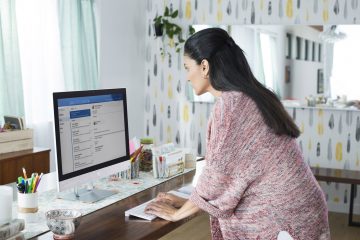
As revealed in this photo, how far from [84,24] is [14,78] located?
3.22ft

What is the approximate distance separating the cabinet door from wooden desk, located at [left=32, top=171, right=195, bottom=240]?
1539 mm

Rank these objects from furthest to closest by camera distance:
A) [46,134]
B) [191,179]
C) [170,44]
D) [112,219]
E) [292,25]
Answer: [170,44] < [292,25] < [46,134] < [191,179] < [112,219]

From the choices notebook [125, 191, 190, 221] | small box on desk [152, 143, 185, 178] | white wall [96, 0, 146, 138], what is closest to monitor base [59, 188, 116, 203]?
notebook [125, 191, 190, 221]

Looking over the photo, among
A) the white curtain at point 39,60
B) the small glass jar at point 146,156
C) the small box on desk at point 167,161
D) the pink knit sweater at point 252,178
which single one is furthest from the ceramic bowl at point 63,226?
the white curtain at point 39,60

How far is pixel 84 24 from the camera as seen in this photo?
4.65 m

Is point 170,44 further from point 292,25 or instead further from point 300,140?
point 300,140

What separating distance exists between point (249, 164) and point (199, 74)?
38 cm

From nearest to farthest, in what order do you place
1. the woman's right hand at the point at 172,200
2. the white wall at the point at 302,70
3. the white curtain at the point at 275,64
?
1. the woman's right hand at the point at 172,200
2. the white wall at the point at 302,70
3. the white curtain at the point at 275,64

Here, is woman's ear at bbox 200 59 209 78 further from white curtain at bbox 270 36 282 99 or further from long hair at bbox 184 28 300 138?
white curtain at bbox 270 36 282 99

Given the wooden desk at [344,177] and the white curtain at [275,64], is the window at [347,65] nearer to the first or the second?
the white curtain at [275,64]

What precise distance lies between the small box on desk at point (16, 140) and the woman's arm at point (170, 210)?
6.25 ft

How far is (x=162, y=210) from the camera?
1.94 m

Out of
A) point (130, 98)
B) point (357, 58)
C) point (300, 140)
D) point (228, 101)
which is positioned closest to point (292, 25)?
point (357, 58)

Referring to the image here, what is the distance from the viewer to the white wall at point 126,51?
4.97m
